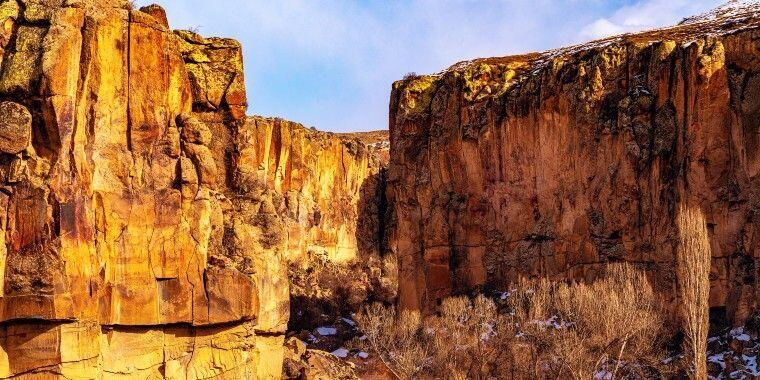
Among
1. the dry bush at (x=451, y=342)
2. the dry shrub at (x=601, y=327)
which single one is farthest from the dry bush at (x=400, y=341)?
the dry shrub at (x=601, y=327)

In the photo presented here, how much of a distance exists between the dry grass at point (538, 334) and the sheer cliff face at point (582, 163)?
12.3ft

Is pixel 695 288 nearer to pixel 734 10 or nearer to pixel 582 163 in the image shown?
pixel 582 163

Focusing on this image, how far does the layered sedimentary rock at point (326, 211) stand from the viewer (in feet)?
253

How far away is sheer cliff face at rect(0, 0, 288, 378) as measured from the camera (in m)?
29.5

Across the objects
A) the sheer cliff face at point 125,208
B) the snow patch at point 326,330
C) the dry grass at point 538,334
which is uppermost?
the sheer cliff face at point 125,208

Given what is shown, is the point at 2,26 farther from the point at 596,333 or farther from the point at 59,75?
the point at 596,333

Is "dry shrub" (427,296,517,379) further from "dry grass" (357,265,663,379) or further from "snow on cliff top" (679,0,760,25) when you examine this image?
"snow on cliff top" (679,0,760,25)

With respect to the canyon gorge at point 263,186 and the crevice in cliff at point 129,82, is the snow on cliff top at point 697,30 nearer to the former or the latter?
the canyon gorge at point 263,186

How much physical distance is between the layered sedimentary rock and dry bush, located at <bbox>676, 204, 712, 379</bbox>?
3376 centimetres

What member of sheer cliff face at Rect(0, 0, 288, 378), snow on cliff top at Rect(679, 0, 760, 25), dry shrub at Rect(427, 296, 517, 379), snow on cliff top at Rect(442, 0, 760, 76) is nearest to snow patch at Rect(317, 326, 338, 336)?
dry shrub at Rect(427, 296, 517, 379)

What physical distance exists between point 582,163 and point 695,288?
1911 cm

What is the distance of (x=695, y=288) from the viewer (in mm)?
37594

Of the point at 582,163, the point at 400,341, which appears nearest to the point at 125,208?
the point at 400,341

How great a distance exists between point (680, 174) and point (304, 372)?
23.1 meters
